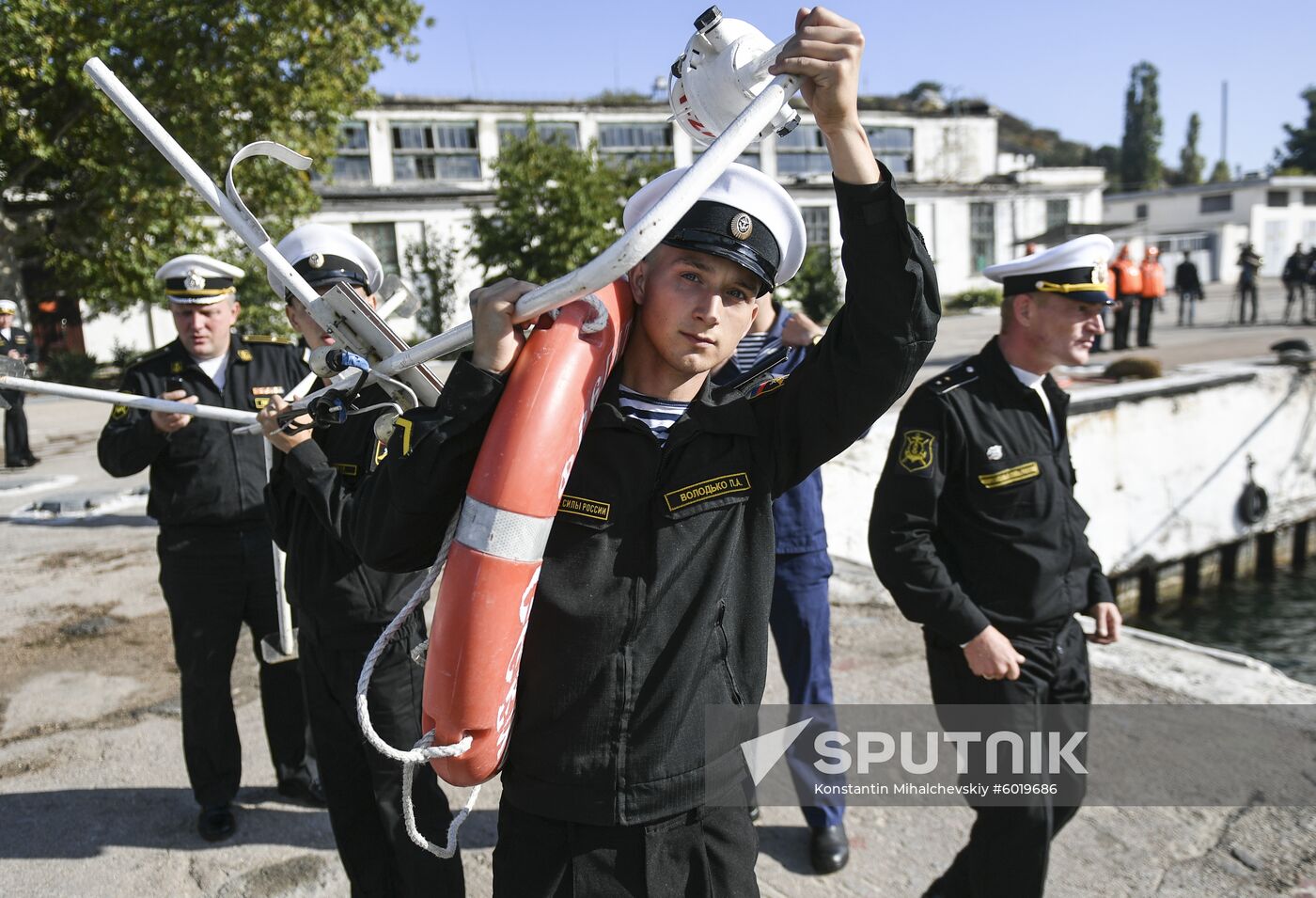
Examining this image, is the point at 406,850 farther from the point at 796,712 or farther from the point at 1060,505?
the point at 1060,505

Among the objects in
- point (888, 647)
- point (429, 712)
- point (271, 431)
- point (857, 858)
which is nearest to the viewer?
point (429, 712)

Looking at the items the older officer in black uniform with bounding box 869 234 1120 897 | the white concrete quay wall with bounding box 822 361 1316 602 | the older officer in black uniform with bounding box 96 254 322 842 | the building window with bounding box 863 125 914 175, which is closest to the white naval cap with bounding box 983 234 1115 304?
Result: the older officer in black uniform with bounding box 869 234 1120 897

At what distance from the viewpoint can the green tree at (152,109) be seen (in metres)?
16.8

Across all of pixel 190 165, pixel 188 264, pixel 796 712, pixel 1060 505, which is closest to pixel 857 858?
pixel 796 712

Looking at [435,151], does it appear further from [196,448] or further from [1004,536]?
[1004,536]

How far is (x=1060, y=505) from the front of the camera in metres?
3.20

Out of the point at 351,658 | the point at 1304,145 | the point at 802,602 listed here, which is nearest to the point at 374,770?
the point at 351,658

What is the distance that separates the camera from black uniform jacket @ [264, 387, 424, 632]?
286cm

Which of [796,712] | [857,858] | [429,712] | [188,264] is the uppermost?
[188,264]

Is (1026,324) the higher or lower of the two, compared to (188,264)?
lower

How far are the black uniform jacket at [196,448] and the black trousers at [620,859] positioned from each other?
251cm

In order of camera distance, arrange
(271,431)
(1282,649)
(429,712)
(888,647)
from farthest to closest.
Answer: (1282,649)
(888,647)
(271,431)
(429,712)

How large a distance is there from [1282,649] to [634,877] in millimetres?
11364

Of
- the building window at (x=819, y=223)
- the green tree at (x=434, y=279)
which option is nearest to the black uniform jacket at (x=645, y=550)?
the green tree at (x=434, y=279)
